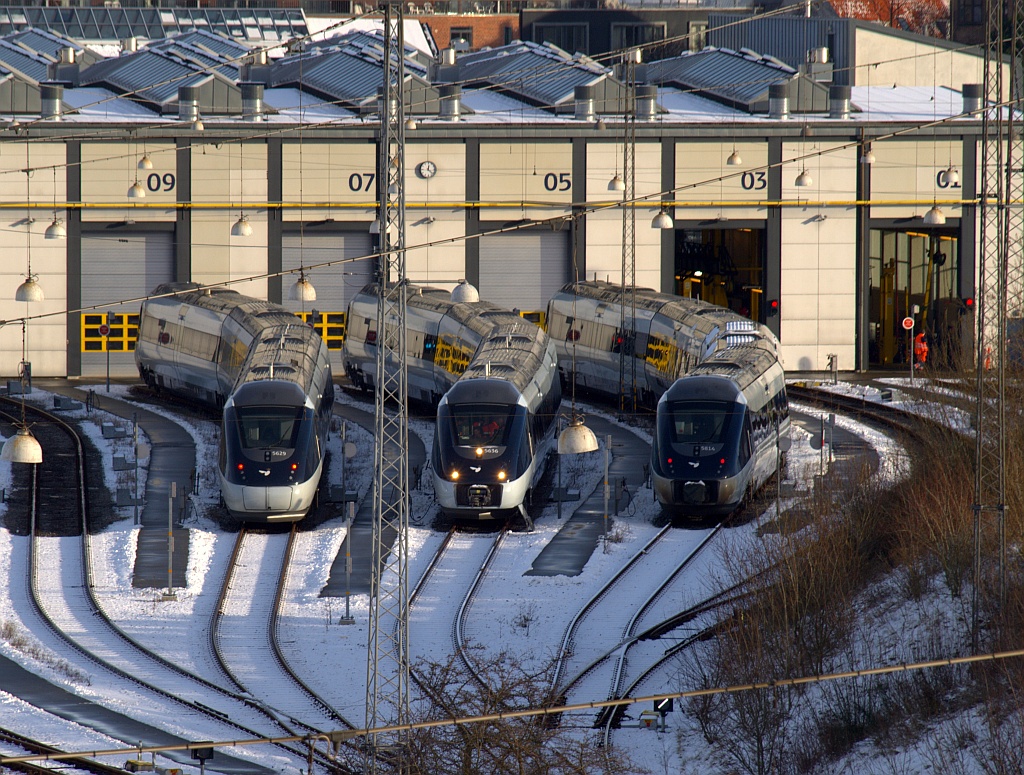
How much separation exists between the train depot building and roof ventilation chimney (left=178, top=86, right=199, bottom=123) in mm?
66

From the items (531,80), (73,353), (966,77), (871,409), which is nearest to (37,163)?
(73,353)

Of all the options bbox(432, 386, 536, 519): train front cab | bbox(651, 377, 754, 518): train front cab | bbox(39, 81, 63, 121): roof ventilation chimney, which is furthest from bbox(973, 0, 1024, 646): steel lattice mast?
bbox(39, 81, 63, 121): roof ventilation chimney

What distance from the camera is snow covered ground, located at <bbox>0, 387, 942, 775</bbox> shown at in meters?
25.4

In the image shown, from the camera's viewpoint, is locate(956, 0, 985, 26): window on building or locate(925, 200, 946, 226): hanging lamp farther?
locate(956, 0, 985, 26): window on building

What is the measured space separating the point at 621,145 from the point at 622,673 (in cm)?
3109

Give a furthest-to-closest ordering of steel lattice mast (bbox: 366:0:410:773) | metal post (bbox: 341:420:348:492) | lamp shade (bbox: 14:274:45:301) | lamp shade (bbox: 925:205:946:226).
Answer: lamp shade (bbox: 925:205:946:226)
lamp shade (bbox: 14:274:45:301)
metal post (bbox: 341:420:348:492)
steel lattice mast (bbox: 366:0:410:773)

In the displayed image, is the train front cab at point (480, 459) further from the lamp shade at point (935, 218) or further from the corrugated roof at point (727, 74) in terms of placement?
the corrugated roof at point (727, 74)

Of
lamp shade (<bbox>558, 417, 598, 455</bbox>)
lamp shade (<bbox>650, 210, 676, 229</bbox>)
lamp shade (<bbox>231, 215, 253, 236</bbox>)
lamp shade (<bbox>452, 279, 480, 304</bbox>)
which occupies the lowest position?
lamp shade (<bbox>558, 417, 598, 455</bbox>)

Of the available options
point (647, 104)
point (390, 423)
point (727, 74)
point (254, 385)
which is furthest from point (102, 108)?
point (390, 423)

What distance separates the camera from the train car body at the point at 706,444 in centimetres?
3503

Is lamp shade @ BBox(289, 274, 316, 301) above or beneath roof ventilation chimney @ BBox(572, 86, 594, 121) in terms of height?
beneath

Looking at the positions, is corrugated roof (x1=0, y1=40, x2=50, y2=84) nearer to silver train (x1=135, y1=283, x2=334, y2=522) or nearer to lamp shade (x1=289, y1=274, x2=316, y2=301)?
silver train (x1=135, y1=283, x2=334, y2=522)

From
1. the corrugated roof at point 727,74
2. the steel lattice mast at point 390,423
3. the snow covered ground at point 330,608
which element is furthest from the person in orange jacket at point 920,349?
the steel lattice mast at point 390,423

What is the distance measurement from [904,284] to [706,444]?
30.5 metres
